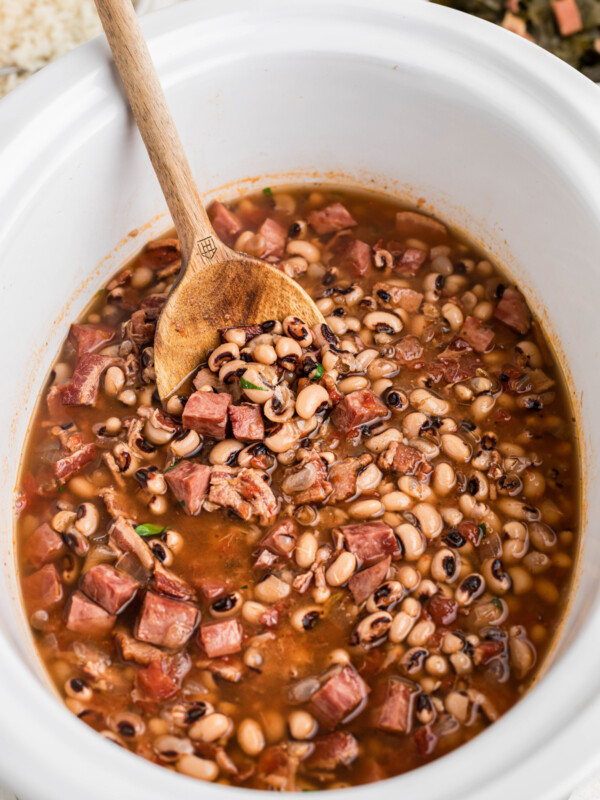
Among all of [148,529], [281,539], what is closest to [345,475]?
[281,539]

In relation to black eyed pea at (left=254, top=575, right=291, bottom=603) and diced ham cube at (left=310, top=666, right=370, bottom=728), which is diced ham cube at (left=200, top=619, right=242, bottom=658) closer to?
black eyed pea at (left=254, top=575, right=291, bottom=603)

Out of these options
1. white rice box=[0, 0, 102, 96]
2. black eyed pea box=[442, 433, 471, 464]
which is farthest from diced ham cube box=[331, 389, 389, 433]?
white rice box=[0, 0, 102, 96]

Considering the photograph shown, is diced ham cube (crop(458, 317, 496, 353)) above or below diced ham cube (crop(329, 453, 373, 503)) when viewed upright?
above

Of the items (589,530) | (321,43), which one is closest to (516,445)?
(589,530)

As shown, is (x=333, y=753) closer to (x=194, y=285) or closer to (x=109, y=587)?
(x=109, y=587)

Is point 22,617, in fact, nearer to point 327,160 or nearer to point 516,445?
point 516,445

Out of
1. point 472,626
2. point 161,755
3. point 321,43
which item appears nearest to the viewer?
point 161,755
